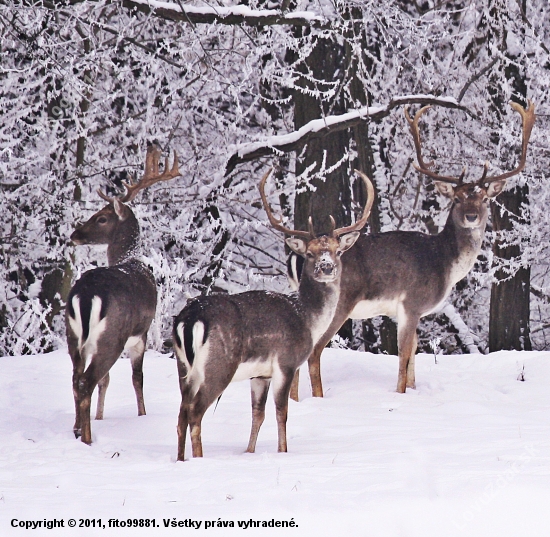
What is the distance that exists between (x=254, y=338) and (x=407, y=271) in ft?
8.25

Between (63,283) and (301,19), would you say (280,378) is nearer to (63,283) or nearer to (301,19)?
(301,19)

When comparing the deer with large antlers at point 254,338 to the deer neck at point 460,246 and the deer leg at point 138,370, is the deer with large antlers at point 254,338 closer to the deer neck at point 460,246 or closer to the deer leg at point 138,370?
the deer leg at point 138,370

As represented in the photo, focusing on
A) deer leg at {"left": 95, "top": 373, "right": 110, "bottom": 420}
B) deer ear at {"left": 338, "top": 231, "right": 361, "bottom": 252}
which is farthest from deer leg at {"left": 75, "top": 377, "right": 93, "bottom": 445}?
deer ear at {"left": 338, "top": 231, "right": 361, "bottom": 252}

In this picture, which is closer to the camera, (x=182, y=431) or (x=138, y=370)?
(x=182, y=431)

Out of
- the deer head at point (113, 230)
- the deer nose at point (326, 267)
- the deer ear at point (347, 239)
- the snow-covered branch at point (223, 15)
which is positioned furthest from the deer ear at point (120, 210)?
the deer nose at point (326, 267)

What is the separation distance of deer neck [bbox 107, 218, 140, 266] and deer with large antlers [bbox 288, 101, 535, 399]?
1317mm

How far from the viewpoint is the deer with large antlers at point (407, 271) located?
7.84m

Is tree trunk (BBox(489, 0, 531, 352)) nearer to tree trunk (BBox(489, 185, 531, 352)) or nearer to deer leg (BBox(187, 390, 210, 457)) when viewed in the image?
tree trunk (BBox(489, 185, 531, 352))

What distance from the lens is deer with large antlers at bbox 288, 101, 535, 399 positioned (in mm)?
7840

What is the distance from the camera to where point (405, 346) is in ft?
26.0

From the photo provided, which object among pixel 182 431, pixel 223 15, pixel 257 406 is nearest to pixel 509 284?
pixel 223 15

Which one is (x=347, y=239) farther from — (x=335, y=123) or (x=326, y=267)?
(x=335, y=123)

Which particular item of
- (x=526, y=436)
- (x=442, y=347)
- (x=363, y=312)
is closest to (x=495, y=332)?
(x=442, y=347)

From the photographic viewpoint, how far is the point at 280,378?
596 centimetres
